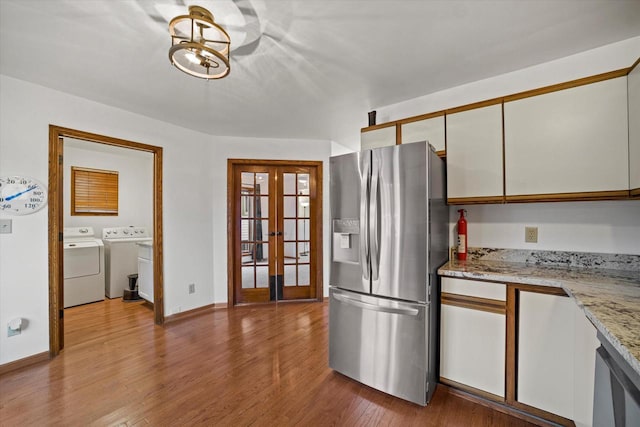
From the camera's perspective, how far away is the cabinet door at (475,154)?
2.00m

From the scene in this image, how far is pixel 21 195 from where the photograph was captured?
2.28 meters

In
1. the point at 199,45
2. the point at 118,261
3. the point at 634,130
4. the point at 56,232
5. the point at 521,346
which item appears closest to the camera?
the point at 199,45

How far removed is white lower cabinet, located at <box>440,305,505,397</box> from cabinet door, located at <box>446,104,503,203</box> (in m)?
0.85

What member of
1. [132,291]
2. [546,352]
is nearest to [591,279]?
[546,352]

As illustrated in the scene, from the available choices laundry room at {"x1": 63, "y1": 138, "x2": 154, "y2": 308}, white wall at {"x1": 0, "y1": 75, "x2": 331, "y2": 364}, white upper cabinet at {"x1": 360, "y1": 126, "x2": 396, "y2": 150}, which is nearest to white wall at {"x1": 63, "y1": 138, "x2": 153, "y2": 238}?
laundry room at {"x1": 63, "y1": 138, "x2": 154, "y2": 308}

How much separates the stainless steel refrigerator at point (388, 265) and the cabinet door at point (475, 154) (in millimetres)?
126

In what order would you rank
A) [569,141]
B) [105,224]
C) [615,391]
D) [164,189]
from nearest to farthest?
[615,391], [569,141], [164,189], [105,224]

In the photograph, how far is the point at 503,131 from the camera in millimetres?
1969

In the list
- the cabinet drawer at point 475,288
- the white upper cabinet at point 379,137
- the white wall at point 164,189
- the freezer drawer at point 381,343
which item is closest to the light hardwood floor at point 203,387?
the freezer drawer at point 381,343

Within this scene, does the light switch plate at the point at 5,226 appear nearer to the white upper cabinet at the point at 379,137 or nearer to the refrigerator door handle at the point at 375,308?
the refrigerator door handle at the point at 375,308

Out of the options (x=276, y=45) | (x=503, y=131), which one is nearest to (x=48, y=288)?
(x=276, y=45)

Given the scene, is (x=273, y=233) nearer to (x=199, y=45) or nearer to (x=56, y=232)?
(x=56, y=232)

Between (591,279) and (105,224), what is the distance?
6.05 meters

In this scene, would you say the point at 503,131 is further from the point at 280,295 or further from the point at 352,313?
the point at 280,295
